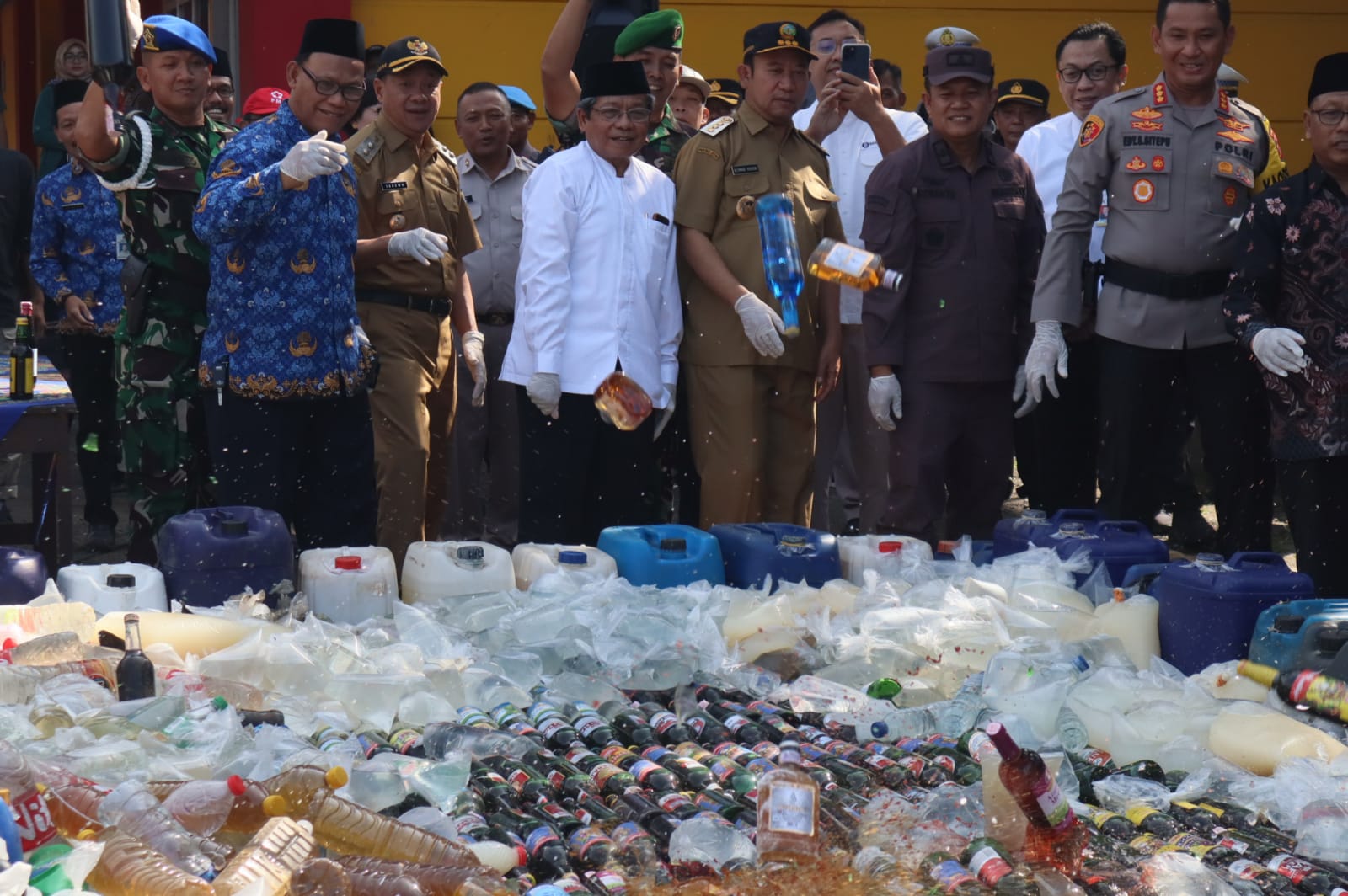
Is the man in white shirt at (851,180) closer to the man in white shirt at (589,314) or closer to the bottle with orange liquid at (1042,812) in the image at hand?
the man in white shirt at (589,314)

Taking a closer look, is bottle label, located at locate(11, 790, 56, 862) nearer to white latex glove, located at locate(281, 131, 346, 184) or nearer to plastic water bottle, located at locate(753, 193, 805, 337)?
white latex glove, located at locate(281, 131, 346, 184)

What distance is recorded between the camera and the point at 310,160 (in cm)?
480

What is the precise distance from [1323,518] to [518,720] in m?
2.72

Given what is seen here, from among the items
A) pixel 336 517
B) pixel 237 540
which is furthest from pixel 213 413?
pixel 237 540

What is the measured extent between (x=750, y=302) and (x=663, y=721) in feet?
7.35

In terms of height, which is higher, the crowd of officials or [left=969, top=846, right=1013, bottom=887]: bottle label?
the crowd of officials

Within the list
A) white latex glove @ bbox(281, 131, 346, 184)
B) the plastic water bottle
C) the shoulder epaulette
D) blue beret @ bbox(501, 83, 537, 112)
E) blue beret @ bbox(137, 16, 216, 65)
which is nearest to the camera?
white latex glove @ bbox(281, 131, 346, 184)

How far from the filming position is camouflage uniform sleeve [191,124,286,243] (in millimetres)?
4848

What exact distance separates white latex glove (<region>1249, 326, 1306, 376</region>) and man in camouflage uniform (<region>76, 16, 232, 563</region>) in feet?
11.4

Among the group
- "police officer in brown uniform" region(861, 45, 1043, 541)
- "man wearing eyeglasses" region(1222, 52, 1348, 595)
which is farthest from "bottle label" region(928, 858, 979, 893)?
"police officer in brown uniform" region(861, 45, 1043, 541)

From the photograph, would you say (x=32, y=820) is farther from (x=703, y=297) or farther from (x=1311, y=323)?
(x=1311, y=323)

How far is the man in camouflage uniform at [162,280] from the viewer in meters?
5.43

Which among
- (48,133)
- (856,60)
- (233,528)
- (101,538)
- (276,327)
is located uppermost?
(856,60)

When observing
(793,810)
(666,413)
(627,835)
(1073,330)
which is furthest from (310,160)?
(1073,330)
